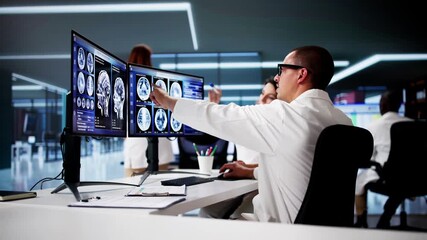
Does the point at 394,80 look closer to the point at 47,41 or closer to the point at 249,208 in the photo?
the point at 47,41

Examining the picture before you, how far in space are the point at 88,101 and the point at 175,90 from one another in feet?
2.37

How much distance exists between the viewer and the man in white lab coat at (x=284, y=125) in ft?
4.26

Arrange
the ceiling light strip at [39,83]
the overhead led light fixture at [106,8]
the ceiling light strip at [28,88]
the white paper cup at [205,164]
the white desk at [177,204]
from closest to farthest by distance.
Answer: the white desk at [177,204] < the white paper cup at [205,164] < the overhead led light fixture at [106,8] < the ceiling light strip at [39,83] < the ceiling light strip at [28,88]

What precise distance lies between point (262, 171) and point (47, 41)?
276 inches

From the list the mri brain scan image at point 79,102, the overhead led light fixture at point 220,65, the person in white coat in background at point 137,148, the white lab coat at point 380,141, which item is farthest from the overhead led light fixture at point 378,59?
the mri brain scan image at point 79,102

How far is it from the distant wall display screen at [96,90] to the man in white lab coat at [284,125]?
32 cm

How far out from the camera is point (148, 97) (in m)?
1.99

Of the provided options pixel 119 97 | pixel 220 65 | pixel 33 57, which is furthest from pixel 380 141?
pixel 33 57

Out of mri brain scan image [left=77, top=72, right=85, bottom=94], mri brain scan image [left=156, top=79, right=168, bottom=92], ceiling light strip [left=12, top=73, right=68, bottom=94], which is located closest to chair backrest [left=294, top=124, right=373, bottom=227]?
mri brain scan image [left=77, top=72, right=85, bottom=94]

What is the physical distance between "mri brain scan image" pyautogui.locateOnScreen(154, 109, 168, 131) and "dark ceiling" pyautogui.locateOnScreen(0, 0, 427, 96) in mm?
3544

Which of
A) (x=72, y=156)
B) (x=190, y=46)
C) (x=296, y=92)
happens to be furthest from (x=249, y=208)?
(x=190, y=46)

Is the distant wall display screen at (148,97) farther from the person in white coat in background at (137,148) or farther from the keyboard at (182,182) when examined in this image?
the person in white coat in background at (137,148)

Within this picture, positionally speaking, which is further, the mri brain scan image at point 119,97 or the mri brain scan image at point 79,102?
the mri brain scan image at point 119,97

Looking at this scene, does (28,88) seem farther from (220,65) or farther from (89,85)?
(89,85)
